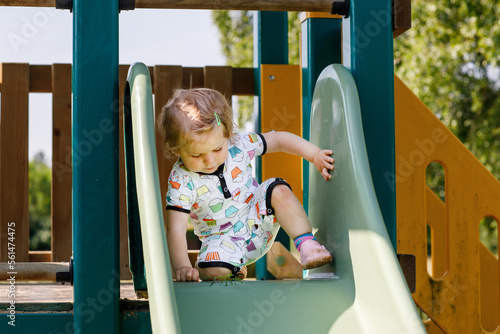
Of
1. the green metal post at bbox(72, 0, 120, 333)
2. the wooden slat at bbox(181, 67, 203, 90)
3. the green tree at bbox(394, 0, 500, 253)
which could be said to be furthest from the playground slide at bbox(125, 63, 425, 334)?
the green tree at bbox(394, 0, 500, 253)

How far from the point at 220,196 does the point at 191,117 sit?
316 mm

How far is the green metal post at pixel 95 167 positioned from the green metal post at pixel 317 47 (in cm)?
108

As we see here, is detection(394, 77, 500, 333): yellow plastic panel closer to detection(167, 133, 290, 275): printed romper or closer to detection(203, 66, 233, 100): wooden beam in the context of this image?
detection(203, 66, 233, 100): wooden beam

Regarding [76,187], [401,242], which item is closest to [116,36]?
[76,187]

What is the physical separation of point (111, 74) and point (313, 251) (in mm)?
888

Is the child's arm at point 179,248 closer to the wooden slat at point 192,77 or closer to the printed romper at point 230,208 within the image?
the printed romper at point 230,208

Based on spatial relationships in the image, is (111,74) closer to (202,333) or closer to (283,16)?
(202,333)

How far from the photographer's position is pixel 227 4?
93.9 inches

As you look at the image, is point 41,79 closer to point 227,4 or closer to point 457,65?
point 227,4

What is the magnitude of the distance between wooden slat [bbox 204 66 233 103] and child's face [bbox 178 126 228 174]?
1.32 m

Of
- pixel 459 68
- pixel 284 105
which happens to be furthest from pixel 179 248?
pixel 459 68

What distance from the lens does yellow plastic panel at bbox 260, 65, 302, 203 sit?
11.5 ft

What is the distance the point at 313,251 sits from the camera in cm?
221

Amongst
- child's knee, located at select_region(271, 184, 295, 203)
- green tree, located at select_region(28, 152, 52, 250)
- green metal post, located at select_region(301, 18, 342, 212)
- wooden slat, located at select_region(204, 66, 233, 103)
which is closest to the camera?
child's knee, located at select_region(271, 184, 295, 203)
